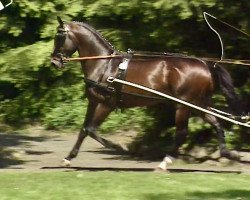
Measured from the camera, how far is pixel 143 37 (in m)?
13.7

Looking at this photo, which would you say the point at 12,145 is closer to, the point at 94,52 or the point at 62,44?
the point at 62,44

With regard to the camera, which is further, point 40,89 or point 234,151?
point 40,89

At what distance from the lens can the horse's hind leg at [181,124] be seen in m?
12.4

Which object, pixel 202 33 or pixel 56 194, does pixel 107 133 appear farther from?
pixel 56 194

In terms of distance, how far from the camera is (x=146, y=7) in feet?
41.6

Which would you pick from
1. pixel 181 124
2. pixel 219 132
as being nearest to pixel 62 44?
pixel 181 124

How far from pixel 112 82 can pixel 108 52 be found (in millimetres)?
551

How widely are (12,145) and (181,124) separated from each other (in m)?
5.94

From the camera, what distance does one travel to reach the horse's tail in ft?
40.7

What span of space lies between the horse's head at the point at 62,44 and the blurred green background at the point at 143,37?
1.25m

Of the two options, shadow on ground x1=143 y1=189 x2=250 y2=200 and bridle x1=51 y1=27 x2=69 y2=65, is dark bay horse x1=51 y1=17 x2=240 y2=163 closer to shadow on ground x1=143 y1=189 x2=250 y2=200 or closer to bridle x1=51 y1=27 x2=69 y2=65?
bridle x1=51 y1=27 x2=69 y2=65

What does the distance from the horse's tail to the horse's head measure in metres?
2.46

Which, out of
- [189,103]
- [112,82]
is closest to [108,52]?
[112,82]

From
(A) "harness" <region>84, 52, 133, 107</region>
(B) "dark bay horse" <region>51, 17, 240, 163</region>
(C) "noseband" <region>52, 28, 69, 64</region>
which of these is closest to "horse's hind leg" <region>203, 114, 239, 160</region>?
(B) "dark bay horse" <region>51, 17, 240, 163</region>
